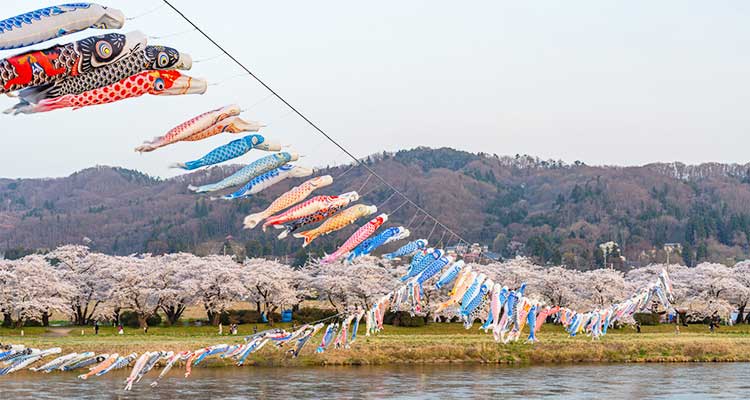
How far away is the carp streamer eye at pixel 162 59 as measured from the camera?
14.7 meters

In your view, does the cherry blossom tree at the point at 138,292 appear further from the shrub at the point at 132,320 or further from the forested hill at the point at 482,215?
the forested hill at the point at 482,215

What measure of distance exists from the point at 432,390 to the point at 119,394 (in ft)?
30.0

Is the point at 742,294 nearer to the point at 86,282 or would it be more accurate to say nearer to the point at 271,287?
the point at 271,287

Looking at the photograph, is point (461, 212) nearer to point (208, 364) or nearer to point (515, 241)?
point (515, 241)

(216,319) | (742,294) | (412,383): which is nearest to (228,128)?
(412,383)

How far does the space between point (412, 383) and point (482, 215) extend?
137 m

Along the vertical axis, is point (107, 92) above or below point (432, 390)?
above

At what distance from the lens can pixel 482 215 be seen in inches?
6663

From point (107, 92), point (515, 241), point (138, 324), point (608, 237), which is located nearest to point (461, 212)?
point (515, 241)

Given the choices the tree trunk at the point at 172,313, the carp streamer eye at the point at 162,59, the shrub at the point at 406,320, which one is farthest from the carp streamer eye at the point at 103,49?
the tree trunk at the point at 172,313

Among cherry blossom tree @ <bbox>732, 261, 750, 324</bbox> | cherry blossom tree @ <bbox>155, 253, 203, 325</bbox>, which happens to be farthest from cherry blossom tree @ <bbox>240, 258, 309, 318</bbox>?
cherry blossom tree @ <bbox>732, 261, 750, 324</bbox>

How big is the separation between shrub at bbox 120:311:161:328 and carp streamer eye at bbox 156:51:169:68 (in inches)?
1649

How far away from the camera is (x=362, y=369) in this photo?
Answer: 37625 mm

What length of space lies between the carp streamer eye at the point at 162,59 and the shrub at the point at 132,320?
41.9 m
